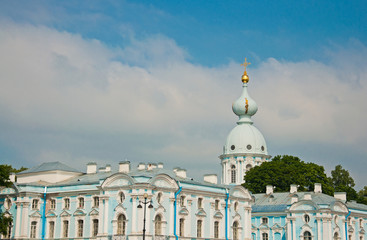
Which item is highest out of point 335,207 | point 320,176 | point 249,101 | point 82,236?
point 249,101

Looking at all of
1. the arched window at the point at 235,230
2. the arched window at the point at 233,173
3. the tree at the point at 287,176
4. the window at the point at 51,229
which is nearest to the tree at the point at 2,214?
the window at the point at 51,229

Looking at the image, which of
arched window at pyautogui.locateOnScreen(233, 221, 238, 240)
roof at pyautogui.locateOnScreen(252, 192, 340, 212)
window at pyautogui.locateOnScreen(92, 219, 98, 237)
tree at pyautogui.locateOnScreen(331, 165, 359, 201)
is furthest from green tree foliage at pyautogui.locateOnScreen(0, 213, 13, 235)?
tree at pyautogui.locateOnScreen(331, 165, 359, 201)

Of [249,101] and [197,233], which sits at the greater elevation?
[249,101]

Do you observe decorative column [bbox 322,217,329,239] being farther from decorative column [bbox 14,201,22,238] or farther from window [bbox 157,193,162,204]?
decorative column [bbox 14,201,22,238]

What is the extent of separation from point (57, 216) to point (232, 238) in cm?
1705

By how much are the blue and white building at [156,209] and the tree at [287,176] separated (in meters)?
7.14

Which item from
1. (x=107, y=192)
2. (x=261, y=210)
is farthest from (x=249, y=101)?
(x=107, y=192)

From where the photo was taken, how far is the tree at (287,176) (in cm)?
8519

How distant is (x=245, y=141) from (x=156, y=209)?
148 ft

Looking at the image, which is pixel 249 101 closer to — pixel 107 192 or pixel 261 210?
pixel 261 210

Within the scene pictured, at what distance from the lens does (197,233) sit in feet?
202

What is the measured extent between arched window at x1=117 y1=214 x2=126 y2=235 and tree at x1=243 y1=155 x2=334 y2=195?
3216cm

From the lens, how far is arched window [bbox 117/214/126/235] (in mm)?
57438

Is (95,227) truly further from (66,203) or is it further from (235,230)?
(235,230)
